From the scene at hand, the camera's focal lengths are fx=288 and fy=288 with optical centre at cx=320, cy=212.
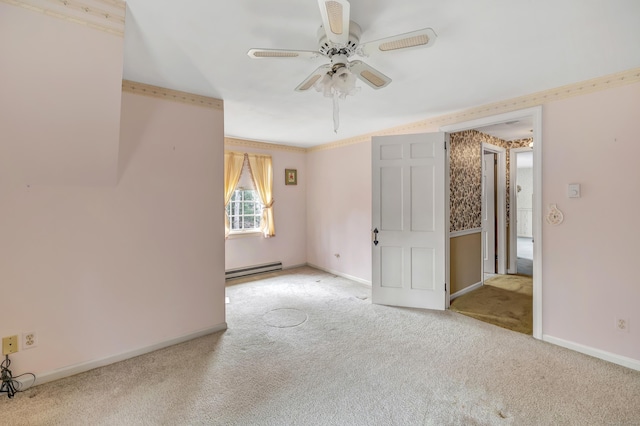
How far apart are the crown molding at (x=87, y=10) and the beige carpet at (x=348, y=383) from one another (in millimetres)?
2306

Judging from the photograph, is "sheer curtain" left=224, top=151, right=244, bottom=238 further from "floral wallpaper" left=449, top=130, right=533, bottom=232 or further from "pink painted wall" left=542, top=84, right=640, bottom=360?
"pink painted wall" left=542, top=84, right=640, bottom=360

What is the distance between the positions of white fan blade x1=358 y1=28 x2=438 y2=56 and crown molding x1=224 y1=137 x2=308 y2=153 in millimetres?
3636

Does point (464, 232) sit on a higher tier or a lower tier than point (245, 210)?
lower

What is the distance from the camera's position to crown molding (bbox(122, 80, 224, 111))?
8.02ft

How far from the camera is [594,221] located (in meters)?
2.41

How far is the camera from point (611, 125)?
91.3 inches

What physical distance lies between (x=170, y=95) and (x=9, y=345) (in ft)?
7.35

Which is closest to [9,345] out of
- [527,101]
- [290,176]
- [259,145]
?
[259,145]

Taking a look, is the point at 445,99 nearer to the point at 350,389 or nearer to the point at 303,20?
the point at 303,20

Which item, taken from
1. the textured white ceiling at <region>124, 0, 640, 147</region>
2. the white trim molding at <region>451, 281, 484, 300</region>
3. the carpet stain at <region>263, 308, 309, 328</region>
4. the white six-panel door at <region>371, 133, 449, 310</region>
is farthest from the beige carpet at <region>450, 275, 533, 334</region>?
the textured white ceiling at <region>124, 0, 640, 147</region>

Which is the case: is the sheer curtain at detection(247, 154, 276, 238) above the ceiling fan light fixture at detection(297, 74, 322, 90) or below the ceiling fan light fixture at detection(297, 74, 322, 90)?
below

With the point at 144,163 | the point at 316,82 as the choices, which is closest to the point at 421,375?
the point at 316,82

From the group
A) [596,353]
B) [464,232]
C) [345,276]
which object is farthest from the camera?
[345,276]

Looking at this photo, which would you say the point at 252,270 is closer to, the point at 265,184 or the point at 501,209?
the point at 265,184
